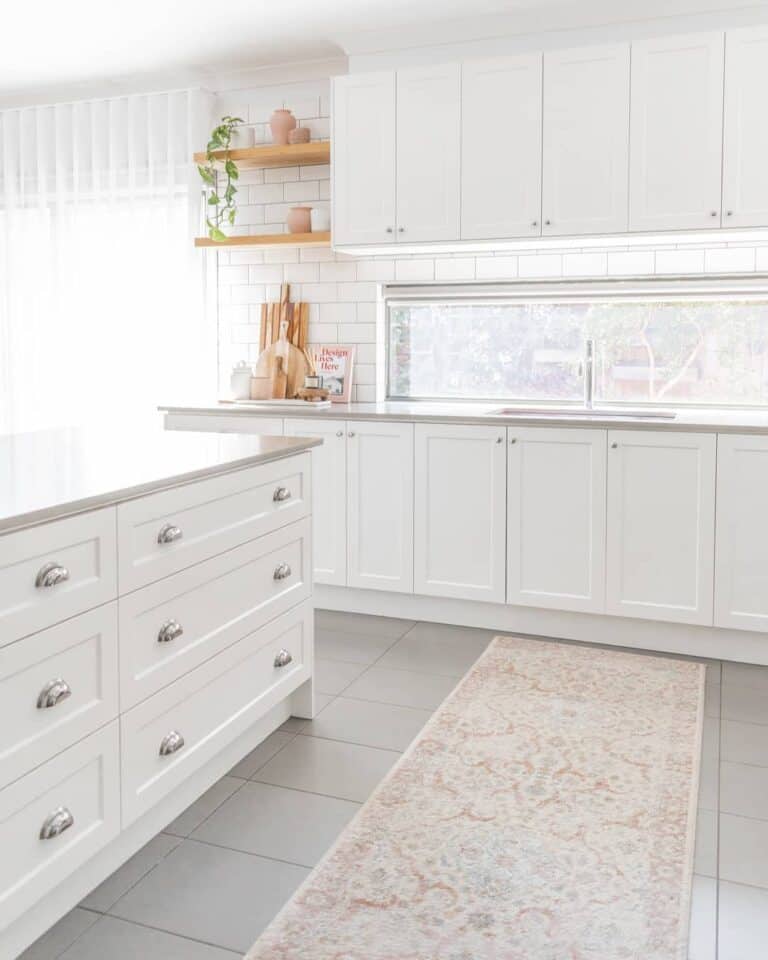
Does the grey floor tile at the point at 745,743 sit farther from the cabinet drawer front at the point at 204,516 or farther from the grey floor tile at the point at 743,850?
the cabinet drawer front at the point at 204,516

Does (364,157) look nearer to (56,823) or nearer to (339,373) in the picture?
(339,373)

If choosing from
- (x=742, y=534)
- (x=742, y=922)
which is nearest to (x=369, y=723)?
(x=742, y=922)

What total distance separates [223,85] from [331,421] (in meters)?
2.00

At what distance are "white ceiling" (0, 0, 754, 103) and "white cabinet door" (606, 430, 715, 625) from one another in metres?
1.83

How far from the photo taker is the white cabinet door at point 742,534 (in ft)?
11.6

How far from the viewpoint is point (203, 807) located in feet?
8.16

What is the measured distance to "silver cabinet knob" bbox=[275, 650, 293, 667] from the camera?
111 inches

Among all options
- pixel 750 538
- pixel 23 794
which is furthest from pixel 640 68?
pixel 23 794

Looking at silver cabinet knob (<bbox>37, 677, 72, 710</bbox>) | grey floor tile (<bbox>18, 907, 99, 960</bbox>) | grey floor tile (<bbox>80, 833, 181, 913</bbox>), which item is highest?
silver cabinet knob (<bbox>37, 677, 72, 710</bbox>)

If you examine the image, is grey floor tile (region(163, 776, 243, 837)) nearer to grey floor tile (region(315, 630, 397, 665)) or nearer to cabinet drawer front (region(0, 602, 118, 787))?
cabinet drawer front (region(0, 602, 118, 787))

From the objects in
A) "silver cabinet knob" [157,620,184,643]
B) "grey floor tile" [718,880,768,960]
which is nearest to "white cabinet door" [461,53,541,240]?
"silver cabinet knob" [157,620,184,643]

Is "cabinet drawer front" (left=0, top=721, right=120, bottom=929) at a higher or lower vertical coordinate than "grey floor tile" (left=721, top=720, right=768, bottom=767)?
higher

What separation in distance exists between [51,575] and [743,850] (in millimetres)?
→ 1715

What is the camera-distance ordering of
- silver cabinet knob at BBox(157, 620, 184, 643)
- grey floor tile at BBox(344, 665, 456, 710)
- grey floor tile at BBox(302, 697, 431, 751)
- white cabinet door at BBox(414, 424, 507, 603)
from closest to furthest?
silver cabinet knob at BBox(157, 620, 184, 643), grey floor tile at BBox(302, 697, 431, 751), grey floor tile at BBox(344, 665, 456, 710), white cabinet door at BBox(414, 424, 507, 603)
